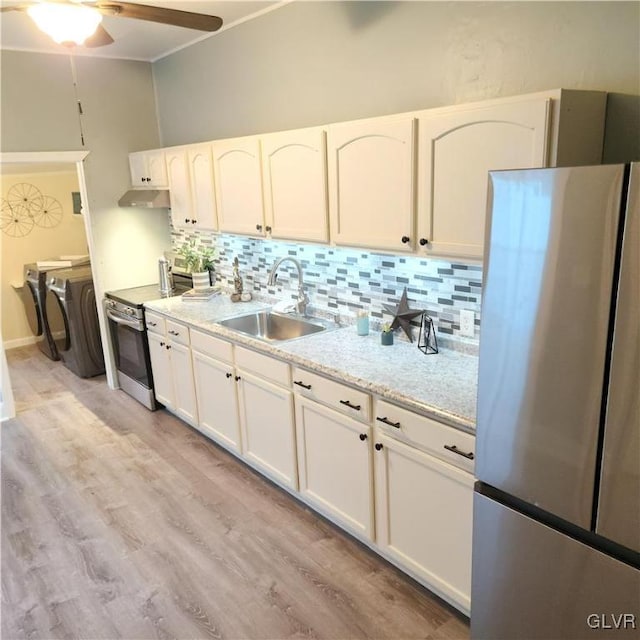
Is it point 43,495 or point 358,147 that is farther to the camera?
point 43,495

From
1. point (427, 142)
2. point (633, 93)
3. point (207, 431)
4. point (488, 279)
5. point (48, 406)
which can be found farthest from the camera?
point (48, 406)

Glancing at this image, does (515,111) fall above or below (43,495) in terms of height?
above

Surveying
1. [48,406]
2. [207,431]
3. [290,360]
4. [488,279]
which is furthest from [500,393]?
[48,406]

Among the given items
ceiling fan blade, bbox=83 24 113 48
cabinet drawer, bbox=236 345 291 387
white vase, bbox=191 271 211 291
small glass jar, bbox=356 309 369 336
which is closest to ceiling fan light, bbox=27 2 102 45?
ceiling fan blade, bbox=83 24 113 48

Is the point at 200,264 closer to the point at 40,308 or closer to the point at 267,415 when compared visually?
the point at 267,415

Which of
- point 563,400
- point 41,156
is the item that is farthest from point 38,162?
point 563,400

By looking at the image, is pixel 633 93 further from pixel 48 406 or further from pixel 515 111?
pixel 48 406

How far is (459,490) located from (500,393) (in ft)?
2.13

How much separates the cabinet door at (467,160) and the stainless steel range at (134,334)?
2.63m

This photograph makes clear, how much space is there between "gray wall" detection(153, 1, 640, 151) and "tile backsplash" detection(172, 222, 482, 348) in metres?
0.74

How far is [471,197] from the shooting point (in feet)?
6.93

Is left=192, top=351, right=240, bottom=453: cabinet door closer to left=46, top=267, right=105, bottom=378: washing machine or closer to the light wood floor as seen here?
the light wood floor

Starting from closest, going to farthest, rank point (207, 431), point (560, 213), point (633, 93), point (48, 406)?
point (560, 213) < point (633, 93) < point (207, 431) < point (48, 406)

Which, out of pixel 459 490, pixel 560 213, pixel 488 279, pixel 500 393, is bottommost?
pixel 459 490
